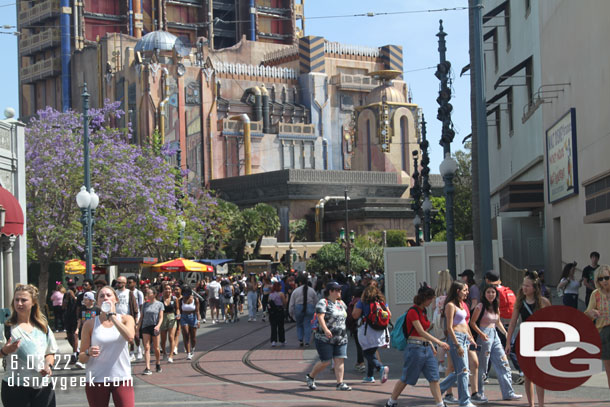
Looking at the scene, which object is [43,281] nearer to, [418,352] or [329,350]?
[329,350]

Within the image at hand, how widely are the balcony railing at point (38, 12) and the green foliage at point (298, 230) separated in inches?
1320

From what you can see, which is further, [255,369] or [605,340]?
[255,369]

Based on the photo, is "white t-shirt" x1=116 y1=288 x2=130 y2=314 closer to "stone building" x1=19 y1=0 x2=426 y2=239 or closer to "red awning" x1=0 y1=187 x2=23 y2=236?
"red awning" x1=0 y1=187 x2=23 y2=236

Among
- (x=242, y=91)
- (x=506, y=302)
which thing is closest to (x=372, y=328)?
(x=506, y=302)

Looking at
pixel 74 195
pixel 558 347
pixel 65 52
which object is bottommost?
pixel 558 347

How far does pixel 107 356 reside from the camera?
848 centimetres

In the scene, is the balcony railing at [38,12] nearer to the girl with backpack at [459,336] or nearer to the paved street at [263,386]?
the paved street at [263,386]

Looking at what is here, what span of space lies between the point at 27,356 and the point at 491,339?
6010 mm

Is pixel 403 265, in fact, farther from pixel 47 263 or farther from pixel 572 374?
Result: pixel 47 263

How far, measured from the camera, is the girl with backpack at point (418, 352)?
1136 centimetres

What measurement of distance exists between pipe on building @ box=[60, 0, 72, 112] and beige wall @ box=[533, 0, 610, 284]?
6955 centimetres

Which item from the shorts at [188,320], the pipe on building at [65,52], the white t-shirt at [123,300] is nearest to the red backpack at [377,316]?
the white t-shirt at [123,300]

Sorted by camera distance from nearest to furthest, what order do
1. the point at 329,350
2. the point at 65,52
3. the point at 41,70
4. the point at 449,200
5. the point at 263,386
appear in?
the point at 329,350
the point at 263,386
the point at 449,200
the point at 65,52
the point at 41,70

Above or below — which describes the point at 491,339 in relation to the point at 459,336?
below
